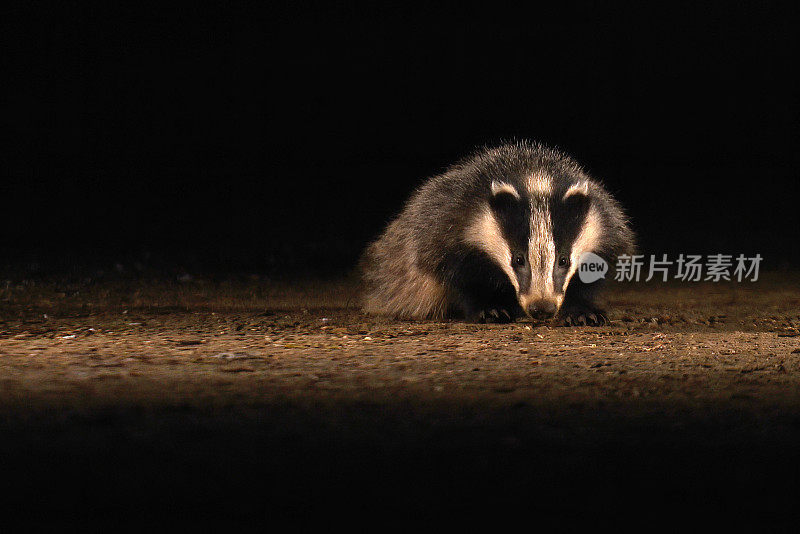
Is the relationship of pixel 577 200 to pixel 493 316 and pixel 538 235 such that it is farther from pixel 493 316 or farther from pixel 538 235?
pixel 493 316

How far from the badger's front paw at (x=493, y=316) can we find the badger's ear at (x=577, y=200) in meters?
0.94

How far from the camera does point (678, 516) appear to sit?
3.10 meters

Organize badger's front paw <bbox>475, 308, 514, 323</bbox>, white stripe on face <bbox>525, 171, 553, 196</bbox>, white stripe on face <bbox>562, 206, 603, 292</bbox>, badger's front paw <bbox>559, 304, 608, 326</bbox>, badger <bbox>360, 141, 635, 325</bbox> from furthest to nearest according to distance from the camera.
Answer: badger's front paw <bbox>475, 308, 514, 323</bbox> → badger's front paw <bbox>559, 304, 608, 326</bbox> → white stripe on face <bbox>525, 171, 553, 196</bbox> → white stripe on face <bbox>562, 206, 603, 292</bbox> → badger <bbox>360, 141, 635, 325</bbox>

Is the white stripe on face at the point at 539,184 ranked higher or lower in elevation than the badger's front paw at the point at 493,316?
higher

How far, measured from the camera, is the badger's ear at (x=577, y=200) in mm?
7105

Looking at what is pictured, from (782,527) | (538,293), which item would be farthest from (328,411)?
(538,293)

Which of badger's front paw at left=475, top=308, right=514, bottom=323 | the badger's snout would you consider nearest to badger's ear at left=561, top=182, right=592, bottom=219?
the badger's snout

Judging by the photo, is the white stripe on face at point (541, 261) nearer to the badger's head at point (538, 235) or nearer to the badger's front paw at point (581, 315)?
the badger's head at point (538, 235)

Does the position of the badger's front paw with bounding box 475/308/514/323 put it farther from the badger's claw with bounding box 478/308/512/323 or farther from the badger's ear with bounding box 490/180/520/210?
the badger's ear with bounding box 490/180/520/210

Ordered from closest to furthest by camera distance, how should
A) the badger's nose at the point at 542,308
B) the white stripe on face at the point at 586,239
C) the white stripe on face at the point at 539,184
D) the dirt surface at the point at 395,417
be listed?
the dirt surface at the point at 395,417, the badger's nose at the point at 542,308, the white stripe on face at the point at 586,239, the white stripe on face at the point at 539,184

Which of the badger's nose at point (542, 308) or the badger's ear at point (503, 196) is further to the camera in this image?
the badger's ear at point (503, 196)

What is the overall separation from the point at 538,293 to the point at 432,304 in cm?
139

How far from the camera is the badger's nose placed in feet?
22.1

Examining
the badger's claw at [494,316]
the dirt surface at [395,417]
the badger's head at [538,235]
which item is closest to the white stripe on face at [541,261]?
the badger's head at [538,235]
